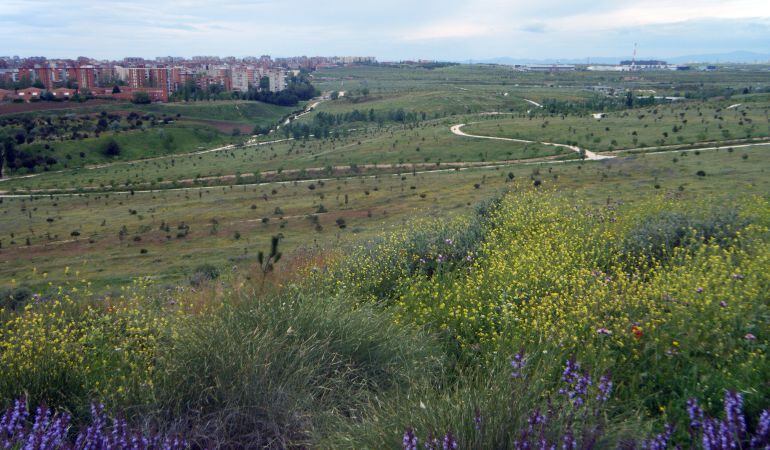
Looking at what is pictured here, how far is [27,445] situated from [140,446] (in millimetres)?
669

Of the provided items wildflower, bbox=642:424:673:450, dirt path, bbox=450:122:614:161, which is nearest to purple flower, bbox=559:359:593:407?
wildflower, bbox=642:424:673:450

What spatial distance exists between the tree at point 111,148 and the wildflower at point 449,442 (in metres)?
79.0

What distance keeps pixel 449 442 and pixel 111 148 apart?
79484 mm

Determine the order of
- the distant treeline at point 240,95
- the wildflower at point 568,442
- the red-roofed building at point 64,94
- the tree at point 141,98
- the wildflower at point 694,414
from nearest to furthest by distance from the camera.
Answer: the wildflower at point 568,442, the wildflower at point 694,414, the red-roofed building at point 64,94, the tree at point 141,98, the distant treeline at point 240,95

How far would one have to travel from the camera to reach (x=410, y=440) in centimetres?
357

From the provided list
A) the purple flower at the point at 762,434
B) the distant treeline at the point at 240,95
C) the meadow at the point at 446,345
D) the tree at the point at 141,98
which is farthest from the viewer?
the distant treeline at the point at 240,95

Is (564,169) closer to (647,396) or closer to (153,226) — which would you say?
(153,226)

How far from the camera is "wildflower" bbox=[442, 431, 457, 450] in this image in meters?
3.34

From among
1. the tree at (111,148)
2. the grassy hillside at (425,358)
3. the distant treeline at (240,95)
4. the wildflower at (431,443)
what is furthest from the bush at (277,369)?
the distant treeline at (240,95)

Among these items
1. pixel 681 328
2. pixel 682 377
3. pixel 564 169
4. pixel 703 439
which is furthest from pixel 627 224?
pixel 564 169

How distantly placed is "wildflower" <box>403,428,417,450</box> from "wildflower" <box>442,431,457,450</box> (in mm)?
173

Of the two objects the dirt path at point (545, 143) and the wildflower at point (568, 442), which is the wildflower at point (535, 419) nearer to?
the wildflower at point (568, 442)

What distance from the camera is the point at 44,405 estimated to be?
420cm

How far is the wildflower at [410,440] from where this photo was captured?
3.39 m
